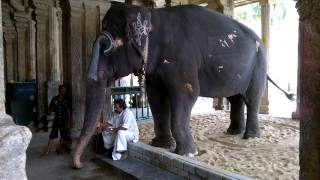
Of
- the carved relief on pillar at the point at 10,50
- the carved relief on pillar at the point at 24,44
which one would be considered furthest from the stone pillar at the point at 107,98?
the carved relief on pillar at the point at 10,50

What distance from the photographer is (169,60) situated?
4383mm

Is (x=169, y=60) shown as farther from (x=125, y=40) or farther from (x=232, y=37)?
(x=232, y=37)

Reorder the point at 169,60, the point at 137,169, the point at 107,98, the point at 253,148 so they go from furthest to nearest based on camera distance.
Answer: the point at 107,98 < the point at 253,148 < the point at 137,169 < the point at 169,60

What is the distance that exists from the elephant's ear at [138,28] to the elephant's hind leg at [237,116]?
2.38 metres

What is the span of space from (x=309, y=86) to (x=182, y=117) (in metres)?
2.83

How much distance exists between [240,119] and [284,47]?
63.7ft

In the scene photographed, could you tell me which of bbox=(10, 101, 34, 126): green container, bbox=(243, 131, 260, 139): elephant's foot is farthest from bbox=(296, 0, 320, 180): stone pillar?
bbox=(10, 101, 34, 126): green container

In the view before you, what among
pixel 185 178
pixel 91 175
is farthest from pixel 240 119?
pixel 91 175

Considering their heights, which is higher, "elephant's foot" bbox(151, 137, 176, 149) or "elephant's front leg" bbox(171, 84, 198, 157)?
"elephant's front leg" bbox(171, 84, 198, 157)

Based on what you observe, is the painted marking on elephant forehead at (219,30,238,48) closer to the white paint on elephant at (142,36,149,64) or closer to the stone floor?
the white paint on elephant at (142,36,149,64)

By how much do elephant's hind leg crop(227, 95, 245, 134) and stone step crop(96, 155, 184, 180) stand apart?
1.97m

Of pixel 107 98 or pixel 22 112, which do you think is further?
pixel 22 112

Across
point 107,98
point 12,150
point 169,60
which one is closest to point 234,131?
point 169,60

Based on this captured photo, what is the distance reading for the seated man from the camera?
5.10 m
